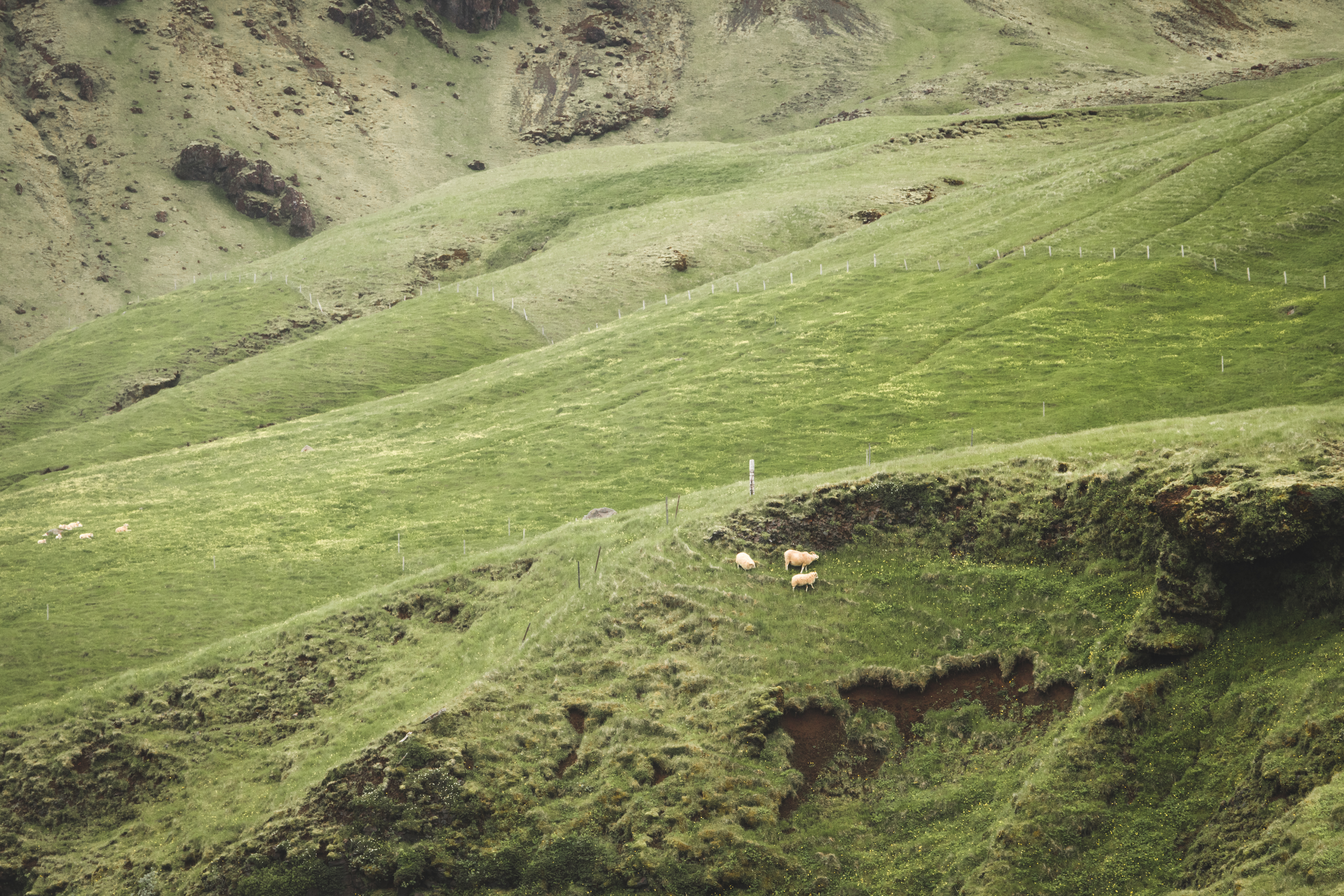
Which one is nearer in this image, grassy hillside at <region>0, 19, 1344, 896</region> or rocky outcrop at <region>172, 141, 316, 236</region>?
grassy hillside at <region>0, 19, 1344, 896</region>

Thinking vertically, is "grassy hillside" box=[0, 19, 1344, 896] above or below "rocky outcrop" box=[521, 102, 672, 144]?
below

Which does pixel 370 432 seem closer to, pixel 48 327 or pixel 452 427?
pixel 452 427

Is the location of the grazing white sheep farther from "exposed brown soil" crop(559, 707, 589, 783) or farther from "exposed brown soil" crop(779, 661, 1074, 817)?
"exposed brown soil" crop(559, 707, 589, 783)

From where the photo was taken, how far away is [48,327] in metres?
130

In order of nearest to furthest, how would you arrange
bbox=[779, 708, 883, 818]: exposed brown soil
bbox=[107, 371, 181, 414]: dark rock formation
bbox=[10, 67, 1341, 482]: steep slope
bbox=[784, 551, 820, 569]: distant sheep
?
bbox=[779, 708, 883, 818]: exposed brown soil
bbox=[784, 551, 820, 569]: distant sheep
bbox=[10, 67, 1341, 482]: steep slope
bbox=[107, 371, 181, 414]: dark rock formation

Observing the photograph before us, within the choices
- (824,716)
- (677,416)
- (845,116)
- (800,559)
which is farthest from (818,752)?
(845,116)

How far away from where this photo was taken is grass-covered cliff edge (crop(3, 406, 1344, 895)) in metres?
16.3

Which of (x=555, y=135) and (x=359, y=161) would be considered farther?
(x=555, y=135)

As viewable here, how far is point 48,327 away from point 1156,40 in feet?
702

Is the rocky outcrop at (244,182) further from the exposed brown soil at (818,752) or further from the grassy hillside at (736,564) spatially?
the exposed brown soil at (818,752)

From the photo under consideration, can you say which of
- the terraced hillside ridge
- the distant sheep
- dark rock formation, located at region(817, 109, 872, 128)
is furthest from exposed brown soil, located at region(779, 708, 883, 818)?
dark rock formation, located at region(817, 109, 872, 128)

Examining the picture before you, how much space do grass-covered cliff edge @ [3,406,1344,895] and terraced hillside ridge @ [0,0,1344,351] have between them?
393ft

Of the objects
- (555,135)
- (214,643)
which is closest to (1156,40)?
(555,135)

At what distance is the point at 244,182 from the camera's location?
16138cm
